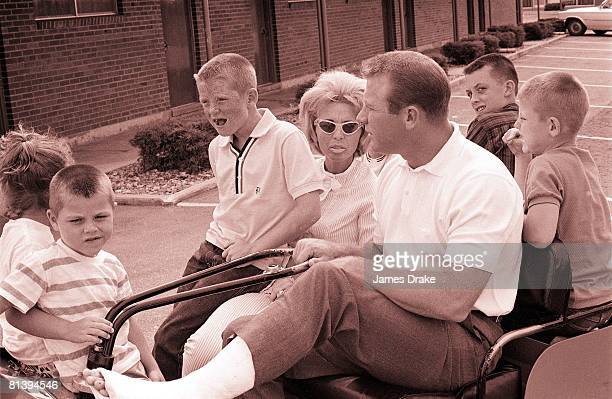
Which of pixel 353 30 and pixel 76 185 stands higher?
pixel 76 185

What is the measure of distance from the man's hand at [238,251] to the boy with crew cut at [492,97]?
142 cm

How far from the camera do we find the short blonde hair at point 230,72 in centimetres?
385

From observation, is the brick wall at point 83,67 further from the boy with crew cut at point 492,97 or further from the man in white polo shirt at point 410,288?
the man in white polo shirt at point 410,288

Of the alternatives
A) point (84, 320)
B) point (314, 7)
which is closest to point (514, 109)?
point (84, 320)

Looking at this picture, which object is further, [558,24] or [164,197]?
[558,24]

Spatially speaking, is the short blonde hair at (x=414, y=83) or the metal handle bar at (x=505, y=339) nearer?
the metal handle bar at (x=505, y=339)

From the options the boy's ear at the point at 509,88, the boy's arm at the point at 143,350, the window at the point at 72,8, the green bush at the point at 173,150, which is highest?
the window at the point at 72,8

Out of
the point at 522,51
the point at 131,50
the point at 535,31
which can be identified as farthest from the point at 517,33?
the point at 131,50

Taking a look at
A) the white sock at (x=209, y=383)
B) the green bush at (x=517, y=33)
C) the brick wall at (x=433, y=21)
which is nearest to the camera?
the white sock at (x=209, y=383)

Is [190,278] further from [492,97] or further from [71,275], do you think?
[492,97]

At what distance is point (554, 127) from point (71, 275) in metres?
1.81

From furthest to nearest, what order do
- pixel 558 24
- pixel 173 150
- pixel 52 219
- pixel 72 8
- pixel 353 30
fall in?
pixel 558 24, pixel 353 30, pixel 72 8, pixel 173 150, pixel 52 219

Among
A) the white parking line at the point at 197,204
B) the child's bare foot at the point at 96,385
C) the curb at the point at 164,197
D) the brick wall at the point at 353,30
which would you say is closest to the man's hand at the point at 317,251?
the child's bare foot at the point at 96,385

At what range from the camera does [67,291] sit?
123 inches
